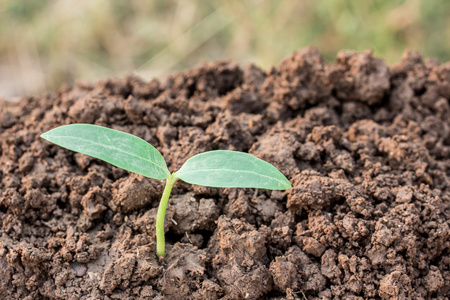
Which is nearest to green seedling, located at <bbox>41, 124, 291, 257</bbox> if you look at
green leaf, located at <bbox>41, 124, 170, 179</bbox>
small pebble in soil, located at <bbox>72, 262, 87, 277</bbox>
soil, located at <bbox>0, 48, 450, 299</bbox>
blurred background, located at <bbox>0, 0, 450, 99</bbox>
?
green leaf, located at <bbox>41, 124, 170, 179</bbox>

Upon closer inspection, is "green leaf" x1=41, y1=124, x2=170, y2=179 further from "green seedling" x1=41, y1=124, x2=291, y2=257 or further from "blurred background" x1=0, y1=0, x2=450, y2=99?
"blurred background" x1=0, y1=0, x2=450, y2=99

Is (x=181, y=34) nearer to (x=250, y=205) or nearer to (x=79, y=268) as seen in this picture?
(x=250, y=205)

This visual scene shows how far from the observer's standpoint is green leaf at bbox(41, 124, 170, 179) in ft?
3.09

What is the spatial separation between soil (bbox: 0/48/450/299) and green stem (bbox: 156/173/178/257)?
3 cm

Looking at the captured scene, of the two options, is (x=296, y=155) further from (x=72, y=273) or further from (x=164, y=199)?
(x=72, y=273)

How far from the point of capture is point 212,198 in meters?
1.26

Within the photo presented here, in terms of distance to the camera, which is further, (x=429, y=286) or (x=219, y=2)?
(x=219, y=2)

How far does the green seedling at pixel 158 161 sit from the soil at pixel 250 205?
0.23m

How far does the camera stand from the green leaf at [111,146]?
94 centimetres

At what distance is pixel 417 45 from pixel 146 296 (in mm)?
2983

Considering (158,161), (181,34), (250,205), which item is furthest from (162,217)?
(181,34)

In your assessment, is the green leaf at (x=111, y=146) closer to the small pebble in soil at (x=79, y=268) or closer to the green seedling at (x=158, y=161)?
the green seedling at (x=158, y=161)

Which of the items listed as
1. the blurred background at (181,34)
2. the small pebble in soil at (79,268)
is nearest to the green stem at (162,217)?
the small pebble in soil at (79,268)

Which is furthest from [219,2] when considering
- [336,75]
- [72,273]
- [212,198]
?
[72,273]
